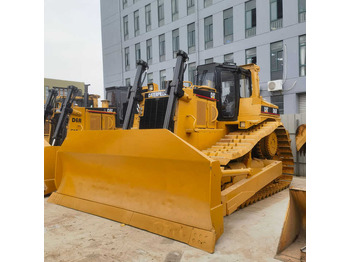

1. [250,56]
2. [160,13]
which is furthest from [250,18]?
[160,13]

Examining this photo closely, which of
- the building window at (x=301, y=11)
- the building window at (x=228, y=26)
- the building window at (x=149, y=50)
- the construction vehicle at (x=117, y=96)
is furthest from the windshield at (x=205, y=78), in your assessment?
the building window at (x=149, y=50)

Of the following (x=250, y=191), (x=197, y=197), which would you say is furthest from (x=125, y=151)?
(x=250, y=191)

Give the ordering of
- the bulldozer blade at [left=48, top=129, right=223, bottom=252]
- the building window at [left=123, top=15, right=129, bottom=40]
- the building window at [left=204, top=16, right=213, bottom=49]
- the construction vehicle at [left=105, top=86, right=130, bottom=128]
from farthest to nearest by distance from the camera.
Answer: the building window at [left=123, top=15, right=129, bottom=40] < the building window at [left=204, top=16, right=213, bottom=49] < the construction vehicle at [left=105, top=86, right=130, bottom=128] < the bulldozer blade at [left=48, top=129, right=223, bottom=252]

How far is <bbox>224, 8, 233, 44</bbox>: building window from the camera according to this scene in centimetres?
1473

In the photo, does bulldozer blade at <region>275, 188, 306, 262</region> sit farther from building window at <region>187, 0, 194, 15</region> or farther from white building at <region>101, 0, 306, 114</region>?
building window at <region>187, 0, 194, 15</region>

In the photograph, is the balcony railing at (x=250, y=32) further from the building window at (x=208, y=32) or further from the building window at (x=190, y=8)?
the building window at (x=190, y=8)

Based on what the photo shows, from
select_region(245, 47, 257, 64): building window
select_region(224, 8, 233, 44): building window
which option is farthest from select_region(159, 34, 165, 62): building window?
select_region(245, 47, 257, 64): building window

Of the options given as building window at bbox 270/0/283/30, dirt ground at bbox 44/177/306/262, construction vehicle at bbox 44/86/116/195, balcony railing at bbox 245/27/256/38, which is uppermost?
building window at bbox 270/0/283/30

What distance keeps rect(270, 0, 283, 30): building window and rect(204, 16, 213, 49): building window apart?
3.34 metres

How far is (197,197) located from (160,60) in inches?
597

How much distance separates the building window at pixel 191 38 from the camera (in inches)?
622

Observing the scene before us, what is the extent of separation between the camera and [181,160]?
3.44 meters

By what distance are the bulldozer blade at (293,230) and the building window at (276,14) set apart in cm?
1249

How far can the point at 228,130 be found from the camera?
19.1ft
